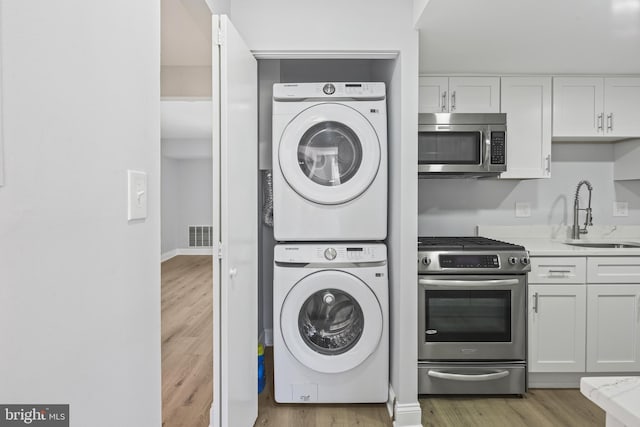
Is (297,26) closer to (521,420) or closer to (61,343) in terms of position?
(61,343)

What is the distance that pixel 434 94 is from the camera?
3.03 m

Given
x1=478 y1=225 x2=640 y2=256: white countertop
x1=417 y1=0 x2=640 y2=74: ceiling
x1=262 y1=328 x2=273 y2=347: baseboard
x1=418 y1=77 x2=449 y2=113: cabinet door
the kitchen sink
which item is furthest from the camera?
x1=262 y1=328 x2=273 y2=347: baseboard

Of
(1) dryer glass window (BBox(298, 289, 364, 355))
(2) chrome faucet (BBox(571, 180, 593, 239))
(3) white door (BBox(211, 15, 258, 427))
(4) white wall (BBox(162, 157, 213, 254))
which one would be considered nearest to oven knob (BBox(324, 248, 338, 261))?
(1) dryer glass window (BBox(298, 289, 364, 355))

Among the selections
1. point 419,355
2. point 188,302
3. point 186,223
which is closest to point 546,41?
point 419,355

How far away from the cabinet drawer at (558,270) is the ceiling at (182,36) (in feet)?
7.86

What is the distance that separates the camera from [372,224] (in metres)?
2.53

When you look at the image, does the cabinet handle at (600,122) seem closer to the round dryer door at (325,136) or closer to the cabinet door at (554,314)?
the cabinet door at (554,314)

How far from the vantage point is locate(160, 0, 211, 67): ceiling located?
8.66 ft

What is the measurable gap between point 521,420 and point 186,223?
176 inches

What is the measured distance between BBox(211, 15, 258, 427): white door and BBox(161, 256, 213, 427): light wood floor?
464 millimetres

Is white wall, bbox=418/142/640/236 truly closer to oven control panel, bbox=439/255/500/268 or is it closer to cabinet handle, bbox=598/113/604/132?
cabinet handle, bbox=598/113/604/132

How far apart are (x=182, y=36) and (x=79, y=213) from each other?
2740 millimetres

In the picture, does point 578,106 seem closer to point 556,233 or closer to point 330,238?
point 556,233

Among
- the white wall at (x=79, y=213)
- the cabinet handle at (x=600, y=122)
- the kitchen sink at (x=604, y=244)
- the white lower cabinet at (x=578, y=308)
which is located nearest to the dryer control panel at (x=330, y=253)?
the white lower cabinet at (x=578, y=308)
